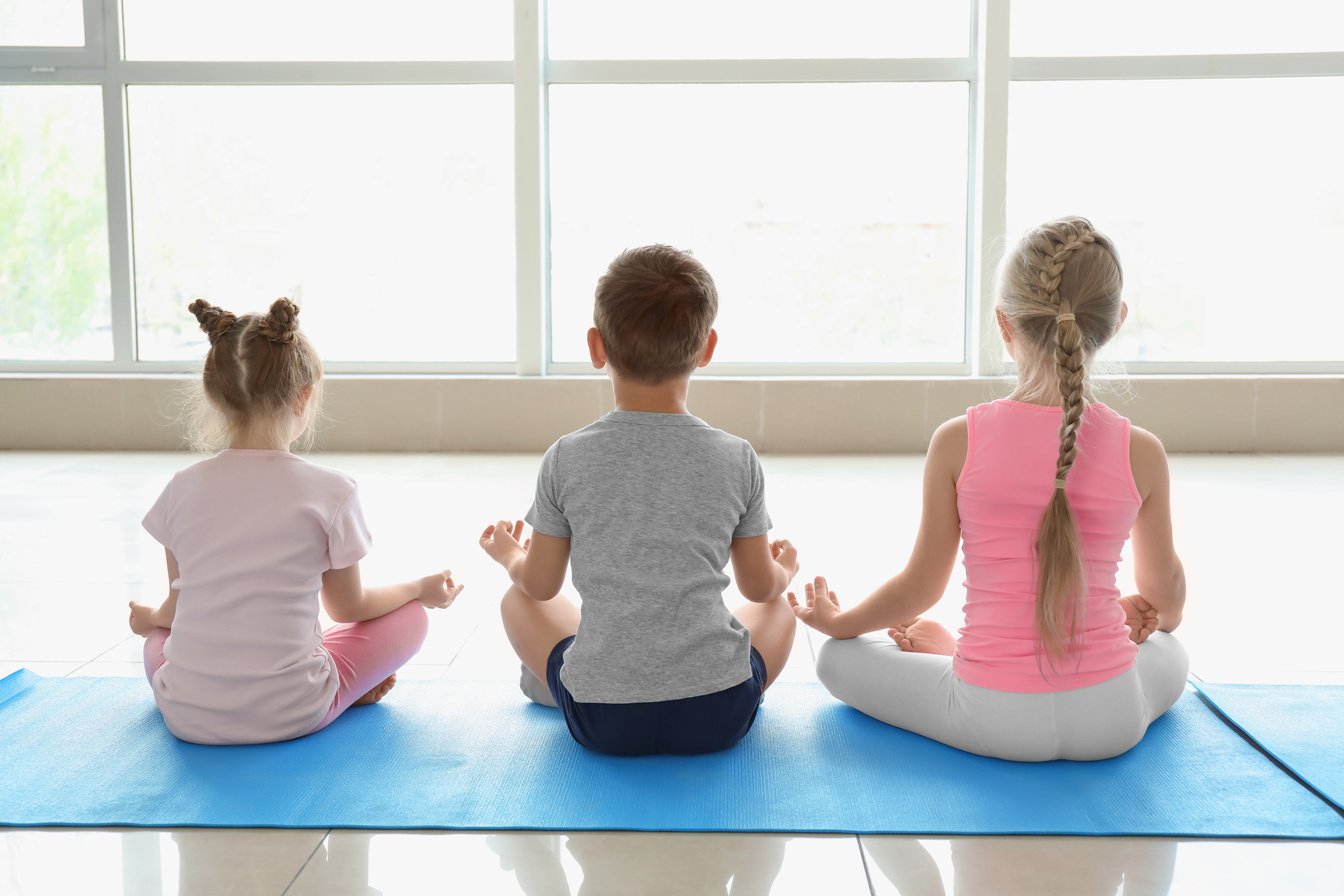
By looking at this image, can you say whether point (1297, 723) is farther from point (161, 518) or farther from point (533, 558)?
point (161, 518)

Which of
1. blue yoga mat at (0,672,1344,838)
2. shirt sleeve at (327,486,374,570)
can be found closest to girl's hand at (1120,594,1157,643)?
blue yoga mat at (0,672,1344,838)

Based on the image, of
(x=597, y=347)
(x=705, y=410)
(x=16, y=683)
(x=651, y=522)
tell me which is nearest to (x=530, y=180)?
(x=705, y=410)

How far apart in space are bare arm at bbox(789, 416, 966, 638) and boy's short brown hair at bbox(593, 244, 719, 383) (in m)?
0.36

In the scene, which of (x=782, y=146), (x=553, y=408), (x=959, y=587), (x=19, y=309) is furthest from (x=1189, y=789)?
(x=19, y=309)

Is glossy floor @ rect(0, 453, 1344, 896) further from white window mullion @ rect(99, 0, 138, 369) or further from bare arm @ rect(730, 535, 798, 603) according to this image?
white window mullion @ rect(99, 0, 138, 369)

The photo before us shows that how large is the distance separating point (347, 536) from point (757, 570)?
581 millimetres

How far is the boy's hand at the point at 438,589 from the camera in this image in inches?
73.9

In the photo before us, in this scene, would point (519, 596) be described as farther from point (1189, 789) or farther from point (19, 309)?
point (19, 309)

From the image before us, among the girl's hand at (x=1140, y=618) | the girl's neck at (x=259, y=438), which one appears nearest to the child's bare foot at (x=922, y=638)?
the girl's hand at (x=1140, y=618)

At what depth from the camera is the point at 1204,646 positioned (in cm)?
230

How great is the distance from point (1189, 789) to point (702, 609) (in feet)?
2.22

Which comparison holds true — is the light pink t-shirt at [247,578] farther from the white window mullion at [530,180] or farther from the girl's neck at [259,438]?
the white window mullion at [530,180]

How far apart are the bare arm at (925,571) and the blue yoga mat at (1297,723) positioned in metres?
0.52

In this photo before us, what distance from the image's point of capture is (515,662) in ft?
→ 7.29
